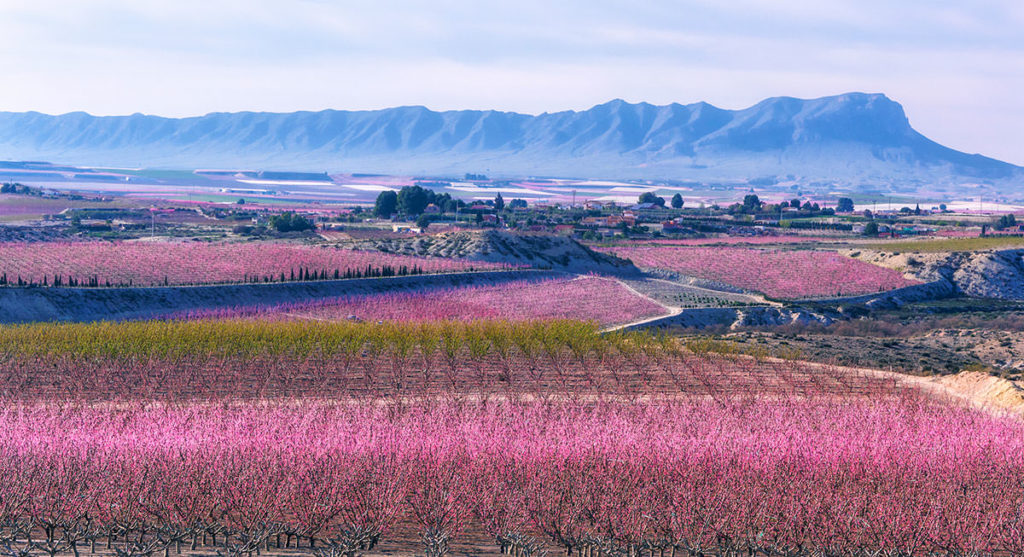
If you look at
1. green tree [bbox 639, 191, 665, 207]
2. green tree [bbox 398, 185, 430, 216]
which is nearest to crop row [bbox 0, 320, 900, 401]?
green tree [bbox 398, 185, 430, 216]

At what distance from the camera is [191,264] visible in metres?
60.6

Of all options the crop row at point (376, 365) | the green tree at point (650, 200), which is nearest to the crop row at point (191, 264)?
the crop row at point (376, 365)

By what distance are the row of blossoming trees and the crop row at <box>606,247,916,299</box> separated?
138ft

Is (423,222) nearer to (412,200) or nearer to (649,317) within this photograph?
(412,200)

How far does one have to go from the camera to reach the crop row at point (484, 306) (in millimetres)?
47125

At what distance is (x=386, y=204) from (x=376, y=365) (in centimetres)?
8936

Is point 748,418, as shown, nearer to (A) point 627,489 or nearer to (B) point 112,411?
(A) point 627,489

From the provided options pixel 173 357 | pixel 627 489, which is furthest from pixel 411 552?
pixel 173 357

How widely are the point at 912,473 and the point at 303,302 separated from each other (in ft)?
117

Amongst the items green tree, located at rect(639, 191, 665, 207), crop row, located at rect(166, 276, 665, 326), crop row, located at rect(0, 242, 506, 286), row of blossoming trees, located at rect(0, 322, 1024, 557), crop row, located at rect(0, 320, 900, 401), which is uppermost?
row of blossoming trees, located at rect(0, 322, 1024, 557)

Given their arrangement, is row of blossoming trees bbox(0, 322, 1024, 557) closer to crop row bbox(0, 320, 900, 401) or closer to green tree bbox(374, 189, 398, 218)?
crop row bbox(0, 320, 900, 401)

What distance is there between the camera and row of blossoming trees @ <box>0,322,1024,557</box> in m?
16.4

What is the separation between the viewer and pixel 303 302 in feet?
167

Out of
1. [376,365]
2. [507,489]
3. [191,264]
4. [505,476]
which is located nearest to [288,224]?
[191,264]
